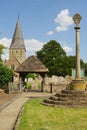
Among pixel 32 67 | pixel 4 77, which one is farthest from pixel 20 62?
pixel 32 67

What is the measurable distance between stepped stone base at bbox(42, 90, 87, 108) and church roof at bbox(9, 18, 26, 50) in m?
97.9

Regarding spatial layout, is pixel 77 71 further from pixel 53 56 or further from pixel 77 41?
pixel 53 56

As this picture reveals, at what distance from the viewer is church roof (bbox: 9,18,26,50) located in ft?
387

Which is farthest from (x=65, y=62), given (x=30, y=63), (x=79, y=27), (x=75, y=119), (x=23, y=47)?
(x=75, y=119)

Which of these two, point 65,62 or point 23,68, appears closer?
point 23,68

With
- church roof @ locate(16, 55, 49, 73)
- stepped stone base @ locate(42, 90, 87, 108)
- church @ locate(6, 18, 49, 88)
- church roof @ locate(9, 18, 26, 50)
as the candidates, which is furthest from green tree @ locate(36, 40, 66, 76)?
stepped stone base @ locate(42, 90, 87, 108)

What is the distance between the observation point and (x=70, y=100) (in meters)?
20.0

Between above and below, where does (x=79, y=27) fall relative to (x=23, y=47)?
below

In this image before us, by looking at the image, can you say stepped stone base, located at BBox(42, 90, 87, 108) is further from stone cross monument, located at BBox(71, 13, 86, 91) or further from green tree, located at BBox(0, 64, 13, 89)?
green tree, located at BBox(0, 64, 13, 89)

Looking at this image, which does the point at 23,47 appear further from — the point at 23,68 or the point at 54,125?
the point at 54,125

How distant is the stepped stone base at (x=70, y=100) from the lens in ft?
63.9

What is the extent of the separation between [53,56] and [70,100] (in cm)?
6715

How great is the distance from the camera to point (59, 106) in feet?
62.8

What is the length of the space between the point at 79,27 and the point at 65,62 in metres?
62.8
